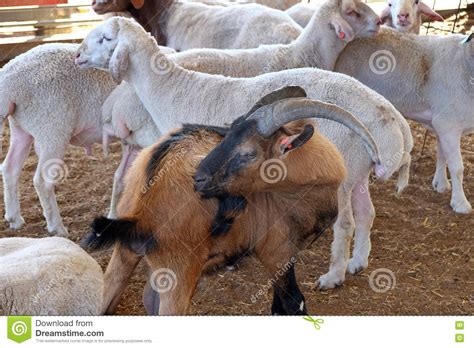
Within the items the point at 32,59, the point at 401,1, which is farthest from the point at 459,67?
the point at 32,59

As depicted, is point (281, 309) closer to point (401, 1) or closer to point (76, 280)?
point (76, 280)

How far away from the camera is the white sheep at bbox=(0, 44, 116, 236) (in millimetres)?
5395

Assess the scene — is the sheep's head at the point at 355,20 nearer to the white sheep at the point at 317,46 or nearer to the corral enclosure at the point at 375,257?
the white sheep at the point at 317,46

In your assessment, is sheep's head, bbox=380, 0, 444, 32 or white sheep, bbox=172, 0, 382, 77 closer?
white sheep, bbox=172, 0, 382, 77

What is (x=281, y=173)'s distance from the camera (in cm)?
372

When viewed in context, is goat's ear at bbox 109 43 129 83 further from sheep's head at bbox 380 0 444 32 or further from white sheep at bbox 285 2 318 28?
white sheep at bbox 285 2 318 28

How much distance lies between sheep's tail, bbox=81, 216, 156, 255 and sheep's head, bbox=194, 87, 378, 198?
1.12 feet

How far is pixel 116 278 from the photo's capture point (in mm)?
3854

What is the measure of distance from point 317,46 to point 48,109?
210cm

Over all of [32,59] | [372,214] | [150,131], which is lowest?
[372,214]

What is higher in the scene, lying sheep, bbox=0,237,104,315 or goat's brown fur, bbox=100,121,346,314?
goat's brown fur, bbox=100,121,346,314

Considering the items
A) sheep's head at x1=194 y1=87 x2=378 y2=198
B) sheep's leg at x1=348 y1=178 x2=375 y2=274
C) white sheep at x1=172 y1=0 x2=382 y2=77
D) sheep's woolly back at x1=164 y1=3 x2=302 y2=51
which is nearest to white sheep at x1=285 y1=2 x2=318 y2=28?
sheep's woolly back at x1=164 y1=3 x2=302 y2=51
